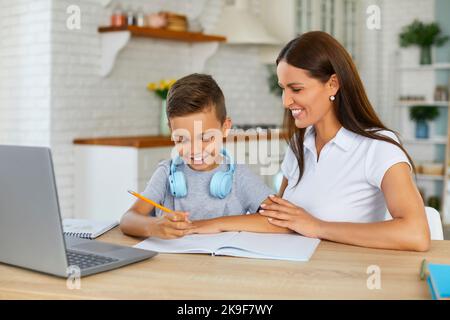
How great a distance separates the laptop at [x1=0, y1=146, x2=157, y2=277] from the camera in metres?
1.02

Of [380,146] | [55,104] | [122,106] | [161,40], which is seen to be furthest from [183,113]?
[161,40]

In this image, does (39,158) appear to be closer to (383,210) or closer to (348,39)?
(383,210)

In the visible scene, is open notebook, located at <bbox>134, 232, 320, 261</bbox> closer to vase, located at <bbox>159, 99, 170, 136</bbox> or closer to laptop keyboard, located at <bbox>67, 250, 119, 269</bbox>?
laptop keyboard, located at <bbox>67, 250, 119, 269</bbox>

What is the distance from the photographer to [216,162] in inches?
67.7

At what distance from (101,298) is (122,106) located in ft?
11.4

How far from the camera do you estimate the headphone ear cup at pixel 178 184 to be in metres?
1.63

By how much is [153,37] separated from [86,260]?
3.58 m

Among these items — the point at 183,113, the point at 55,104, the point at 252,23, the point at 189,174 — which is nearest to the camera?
the point at 183,113

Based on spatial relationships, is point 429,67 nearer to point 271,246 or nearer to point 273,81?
point 273,81

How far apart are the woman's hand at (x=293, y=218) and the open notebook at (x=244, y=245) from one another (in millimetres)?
23

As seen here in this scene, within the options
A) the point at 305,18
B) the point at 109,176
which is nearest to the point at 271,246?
the point at 109,176

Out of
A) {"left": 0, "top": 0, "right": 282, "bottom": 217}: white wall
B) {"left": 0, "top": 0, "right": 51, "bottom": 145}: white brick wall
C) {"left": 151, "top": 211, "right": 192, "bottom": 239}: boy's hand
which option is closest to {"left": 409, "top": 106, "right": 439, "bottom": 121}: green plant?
{"left": 0, "top": 0, "right": 282, "bottom": 217}: white wall

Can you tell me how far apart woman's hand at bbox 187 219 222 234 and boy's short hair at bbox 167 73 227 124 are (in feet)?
0.95

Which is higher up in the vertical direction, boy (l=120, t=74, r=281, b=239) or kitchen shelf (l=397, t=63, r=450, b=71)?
kitchen shelf (l=397, t=63, r=450, b=71)
